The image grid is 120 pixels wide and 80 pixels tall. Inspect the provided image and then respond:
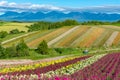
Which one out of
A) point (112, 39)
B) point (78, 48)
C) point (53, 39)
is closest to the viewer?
point (78, 48)

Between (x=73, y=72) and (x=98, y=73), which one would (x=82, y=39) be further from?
(x=98, y=73)

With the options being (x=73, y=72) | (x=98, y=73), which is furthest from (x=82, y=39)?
(x=98, y=73)

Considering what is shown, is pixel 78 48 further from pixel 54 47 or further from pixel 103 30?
pixel 103 30

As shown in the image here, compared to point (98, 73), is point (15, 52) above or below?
below

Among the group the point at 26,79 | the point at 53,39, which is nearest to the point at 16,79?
the point at 26,79

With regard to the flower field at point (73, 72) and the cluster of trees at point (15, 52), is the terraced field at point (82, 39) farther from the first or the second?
the flower field at point (73, 72)

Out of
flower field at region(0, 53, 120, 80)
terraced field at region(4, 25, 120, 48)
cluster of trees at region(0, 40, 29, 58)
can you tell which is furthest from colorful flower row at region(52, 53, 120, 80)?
terraced field at region(4, 25, 120, 48)

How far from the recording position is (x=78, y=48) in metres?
71.9

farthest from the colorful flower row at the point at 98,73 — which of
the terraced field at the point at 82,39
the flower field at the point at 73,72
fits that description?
the terraced field at the point at 82,39

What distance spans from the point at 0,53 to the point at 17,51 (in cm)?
304

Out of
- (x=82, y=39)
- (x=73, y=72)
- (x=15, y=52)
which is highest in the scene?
(x=73, y=72)

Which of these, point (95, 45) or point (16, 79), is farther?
point (95, 45)

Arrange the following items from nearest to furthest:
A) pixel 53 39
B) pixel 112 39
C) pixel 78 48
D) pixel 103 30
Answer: pixel 78 48 → pixel 112 39 → pixel 53 39 → pixel 103 30

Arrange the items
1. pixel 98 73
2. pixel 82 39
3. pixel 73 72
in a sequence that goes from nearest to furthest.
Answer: pixel 98 73 → pixel 73 72 → pixel 82 39
